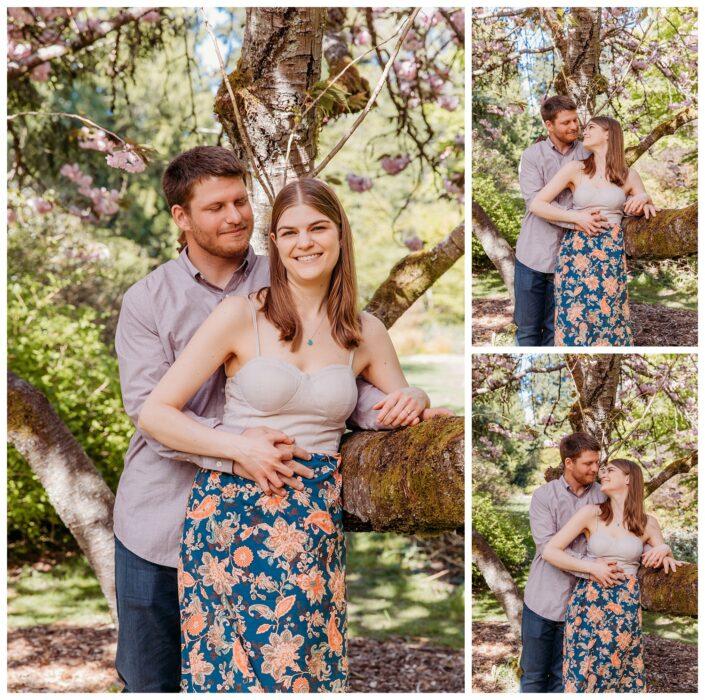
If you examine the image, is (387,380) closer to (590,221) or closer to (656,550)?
(590,221)

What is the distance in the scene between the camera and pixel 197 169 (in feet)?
7.77

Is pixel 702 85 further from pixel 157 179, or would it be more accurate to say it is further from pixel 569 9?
pixel 157 179

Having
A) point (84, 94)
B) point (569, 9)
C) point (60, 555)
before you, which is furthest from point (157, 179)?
point (569, 9)

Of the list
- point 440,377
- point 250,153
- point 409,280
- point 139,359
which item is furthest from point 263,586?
point 440,377

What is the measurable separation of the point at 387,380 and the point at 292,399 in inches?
10.9

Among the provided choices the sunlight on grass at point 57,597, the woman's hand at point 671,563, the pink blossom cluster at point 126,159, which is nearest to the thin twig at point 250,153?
the pink blossom cluster at point 126,159

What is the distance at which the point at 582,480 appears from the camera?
98.3 inches

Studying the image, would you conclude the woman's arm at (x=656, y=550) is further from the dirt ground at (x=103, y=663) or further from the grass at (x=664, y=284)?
the dirt ground at (x=103, y=663)

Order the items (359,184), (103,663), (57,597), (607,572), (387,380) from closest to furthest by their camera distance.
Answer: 1. (387,380)
2. (607,572)
3. (103,663)
4. (359,184)
5. (57,597)

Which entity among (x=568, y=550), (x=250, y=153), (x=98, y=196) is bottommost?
(x=568, y=550)

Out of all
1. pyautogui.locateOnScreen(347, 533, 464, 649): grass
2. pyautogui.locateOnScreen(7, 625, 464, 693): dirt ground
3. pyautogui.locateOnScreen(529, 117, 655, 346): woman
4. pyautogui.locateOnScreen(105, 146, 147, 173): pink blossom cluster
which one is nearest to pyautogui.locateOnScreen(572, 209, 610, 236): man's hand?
pyautogui.locateOnScreen(529, 117, 655, 346): woman

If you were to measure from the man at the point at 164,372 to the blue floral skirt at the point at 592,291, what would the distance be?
547 mm

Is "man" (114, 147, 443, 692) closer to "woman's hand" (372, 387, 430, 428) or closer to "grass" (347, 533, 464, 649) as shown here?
"woman's hand" (372, 387, 430, 428)

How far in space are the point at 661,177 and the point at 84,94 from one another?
10.4 meters
